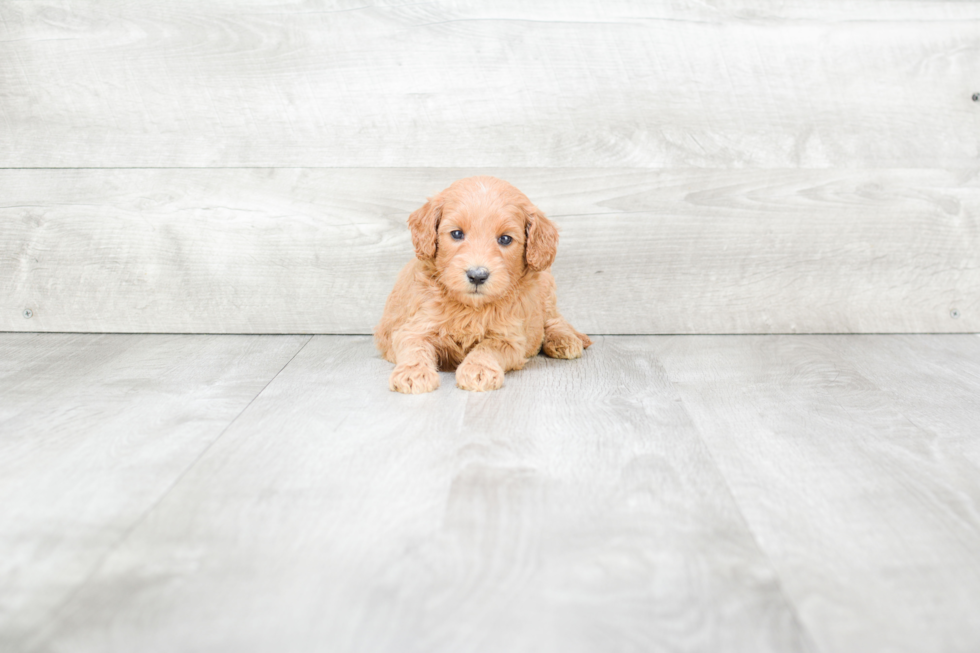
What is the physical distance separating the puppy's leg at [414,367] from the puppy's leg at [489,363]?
0.07 m

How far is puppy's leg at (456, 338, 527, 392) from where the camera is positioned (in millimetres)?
1911

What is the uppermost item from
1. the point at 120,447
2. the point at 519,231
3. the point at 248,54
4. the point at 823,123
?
the point at 248,54

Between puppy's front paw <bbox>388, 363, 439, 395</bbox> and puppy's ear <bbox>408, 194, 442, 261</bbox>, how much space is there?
0.94 feet

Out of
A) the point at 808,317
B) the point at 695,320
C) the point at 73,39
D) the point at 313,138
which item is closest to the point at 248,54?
the point at 313,138

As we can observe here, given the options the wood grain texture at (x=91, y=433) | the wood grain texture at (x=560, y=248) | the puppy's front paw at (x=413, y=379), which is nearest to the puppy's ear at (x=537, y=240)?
the puppy's front paw at (x=413, y=379)

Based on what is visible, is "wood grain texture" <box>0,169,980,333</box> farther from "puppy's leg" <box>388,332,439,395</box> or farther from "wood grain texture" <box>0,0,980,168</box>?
"puppy's leg" <box>388,332,439,395</box>

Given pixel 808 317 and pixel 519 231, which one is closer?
pixel 519 231

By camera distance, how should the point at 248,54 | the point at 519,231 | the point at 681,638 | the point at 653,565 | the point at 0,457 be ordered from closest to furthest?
the point at 681,638, the point at 653,565, the point at 0,457, the point at 519,231, the point at 248,54

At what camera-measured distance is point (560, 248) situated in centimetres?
254

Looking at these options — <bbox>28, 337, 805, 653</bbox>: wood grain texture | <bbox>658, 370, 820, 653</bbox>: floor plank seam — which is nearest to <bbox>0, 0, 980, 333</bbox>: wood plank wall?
<bbox>28, 337, 805, 653</bbox>: wood grain texture

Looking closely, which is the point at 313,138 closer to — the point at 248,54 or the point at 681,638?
the point at 248,54

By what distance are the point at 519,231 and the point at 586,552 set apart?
0.99m

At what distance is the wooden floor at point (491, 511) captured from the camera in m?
0.99

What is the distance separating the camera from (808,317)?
2.62m
